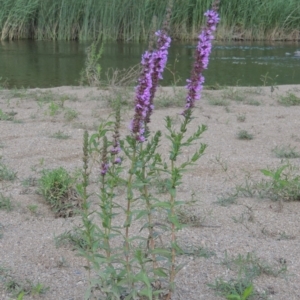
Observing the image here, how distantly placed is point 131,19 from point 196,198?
12.3 m

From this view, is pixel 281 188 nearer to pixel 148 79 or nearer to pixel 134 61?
pixel 148 79

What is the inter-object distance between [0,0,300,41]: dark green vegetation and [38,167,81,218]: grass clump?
37.2ft

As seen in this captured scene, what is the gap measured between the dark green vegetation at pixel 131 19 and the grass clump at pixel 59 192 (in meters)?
11.3

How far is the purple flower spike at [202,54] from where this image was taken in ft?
7.41

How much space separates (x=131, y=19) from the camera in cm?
1565

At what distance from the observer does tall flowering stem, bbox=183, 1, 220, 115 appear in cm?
226

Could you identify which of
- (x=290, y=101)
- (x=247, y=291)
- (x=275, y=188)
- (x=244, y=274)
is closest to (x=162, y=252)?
(x=247, y=291)

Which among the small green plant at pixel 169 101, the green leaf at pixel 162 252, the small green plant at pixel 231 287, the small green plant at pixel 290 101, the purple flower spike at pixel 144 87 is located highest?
the purple flower spike at pixel 144 87

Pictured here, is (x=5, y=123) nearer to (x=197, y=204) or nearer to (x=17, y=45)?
(x=197, y=204)

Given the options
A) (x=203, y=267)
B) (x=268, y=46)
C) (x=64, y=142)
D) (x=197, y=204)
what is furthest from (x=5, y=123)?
(x=268, y=46)

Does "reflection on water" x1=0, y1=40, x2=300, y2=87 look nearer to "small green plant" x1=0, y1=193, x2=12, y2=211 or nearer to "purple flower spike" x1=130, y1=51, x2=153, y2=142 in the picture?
"small green plant" x1=0, y1=193, x2=12, y2=211

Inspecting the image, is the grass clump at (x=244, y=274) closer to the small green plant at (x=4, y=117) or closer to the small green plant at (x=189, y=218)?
the small green plant at (x=189, y=218)

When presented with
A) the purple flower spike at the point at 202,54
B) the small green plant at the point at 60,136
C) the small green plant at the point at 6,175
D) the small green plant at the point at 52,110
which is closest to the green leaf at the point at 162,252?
the purple flower spike at the point at 202,54

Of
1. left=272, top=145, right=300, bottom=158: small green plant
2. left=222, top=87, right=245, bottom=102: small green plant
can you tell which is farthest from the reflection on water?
left=272, top=145, right=300, bottom=158: small green plant
